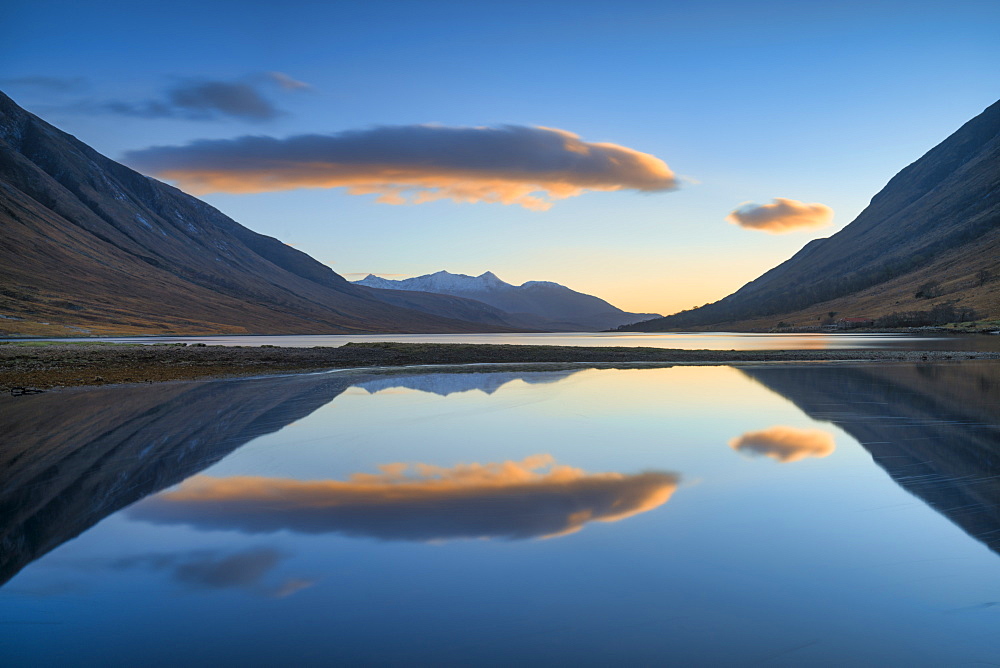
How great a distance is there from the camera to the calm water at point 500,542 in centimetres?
632

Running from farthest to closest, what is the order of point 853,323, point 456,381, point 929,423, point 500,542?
point 853,323
point 456,381
point 929,423
point 500,542

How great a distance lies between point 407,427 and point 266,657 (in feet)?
44.8

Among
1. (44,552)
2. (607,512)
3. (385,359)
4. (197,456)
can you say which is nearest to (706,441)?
(607,512)

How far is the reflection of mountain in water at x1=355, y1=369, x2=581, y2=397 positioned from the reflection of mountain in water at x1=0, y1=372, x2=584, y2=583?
6.21 feet

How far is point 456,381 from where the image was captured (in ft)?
115

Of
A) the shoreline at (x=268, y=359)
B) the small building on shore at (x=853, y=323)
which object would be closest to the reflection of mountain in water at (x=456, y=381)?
the shoreline at (x=268, y=359)

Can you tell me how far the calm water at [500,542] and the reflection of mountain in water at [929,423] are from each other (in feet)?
0.36

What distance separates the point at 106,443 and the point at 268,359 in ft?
119

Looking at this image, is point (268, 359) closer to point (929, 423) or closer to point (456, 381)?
point (456, 381)

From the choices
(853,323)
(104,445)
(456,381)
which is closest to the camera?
(104,445)

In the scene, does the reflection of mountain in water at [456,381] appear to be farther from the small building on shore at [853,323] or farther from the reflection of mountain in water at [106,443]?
the small building on shore at [853,323]

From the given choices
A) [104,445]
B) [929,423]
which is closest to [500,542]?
[104,445]

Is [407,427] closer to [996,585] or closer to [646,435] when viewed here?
[646,435]

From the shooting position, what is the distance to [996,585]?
7.59m
